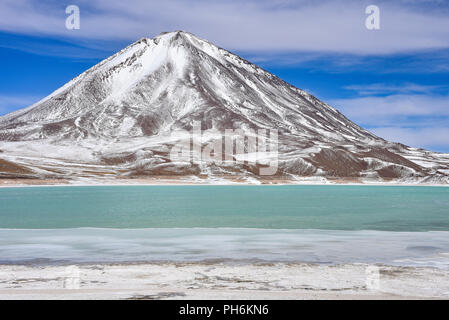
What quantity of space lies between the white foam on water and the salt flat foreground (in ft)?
6.60

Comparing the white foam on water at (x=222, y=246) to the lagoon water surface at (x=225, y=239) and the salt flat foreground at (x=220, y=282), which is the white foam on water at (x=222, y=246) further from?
the salt flat foreground at (x=220, y=282)

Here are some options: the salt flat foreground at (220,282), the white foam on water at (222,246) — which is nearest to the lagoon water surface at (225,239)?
the white foam on water at (222,246)

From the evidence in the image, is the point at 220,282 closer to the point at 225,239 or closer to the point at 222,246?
the point at 222,246

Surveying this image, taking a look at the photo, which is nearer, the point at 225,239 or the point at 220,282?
the point at 220,282

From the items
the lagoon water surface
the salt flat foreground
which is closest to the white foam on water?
the lagoon water surface

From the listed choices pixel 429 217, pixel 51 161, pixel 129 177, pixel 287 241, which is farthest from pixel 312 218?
pixel 51 161

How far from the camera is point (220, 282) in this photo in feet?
49.4

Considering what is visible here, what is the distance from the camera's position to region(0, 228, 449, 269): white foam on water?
2036 cm

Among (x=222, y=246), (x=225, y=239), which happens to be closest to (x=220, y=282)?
(x=222, y=246)

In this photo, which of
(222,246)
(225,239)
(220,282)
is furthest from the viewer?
(225,239)

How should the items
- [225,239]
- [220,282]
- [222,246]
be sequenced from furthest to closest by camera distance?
[225,239] < [222,246] < [220,282]

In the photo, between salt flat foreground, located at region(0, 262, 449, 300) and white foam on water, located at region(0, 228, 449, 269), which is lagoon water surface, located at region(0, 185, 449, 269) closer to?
white foam on water, located at region(0, 228, 449, 269)

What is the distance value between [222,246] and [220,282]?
8643mm

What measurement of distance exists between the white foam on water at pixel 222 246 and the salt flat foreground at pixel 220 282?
2012 millimetres
